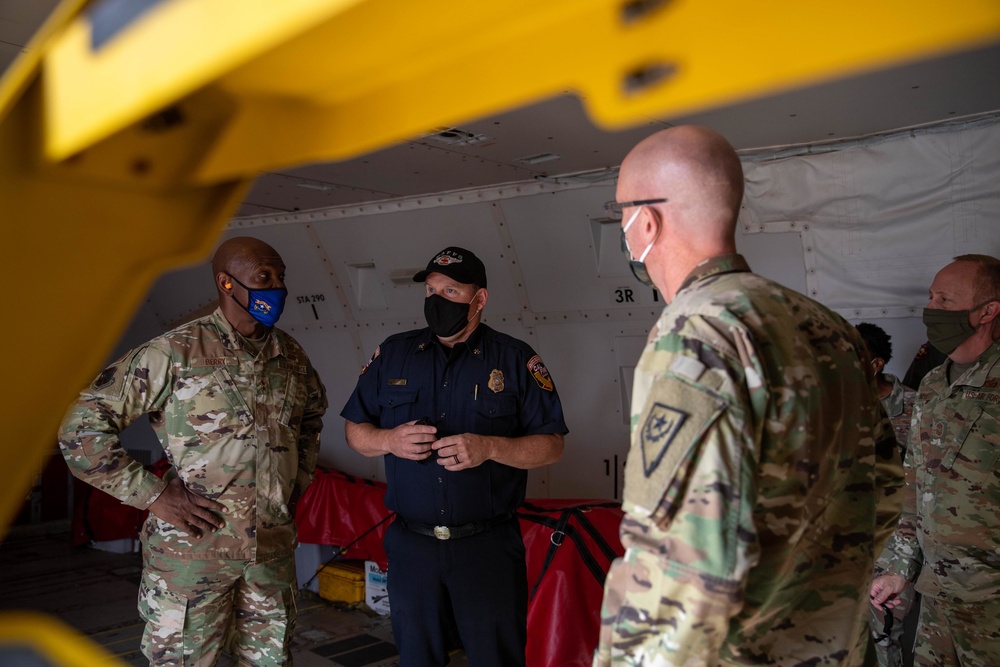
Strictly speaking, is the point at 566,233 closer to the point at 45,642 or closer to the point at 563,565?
the point at 563,565

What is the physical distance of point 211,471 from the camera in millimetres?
3170

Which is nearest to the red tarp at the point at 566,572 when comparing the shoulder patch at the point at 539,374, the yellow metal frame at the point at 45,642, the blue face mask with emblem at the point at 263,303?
the shoulder patch at the point at 539,374

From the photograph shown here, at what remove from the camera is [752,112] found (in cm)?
348

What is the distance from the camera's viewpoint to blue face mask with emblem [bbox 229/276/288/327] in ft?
10.8

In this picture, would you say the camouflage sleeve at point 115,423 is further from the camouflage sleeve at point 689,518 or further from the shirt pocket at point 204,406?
the camouflage sleeve at point 689,518

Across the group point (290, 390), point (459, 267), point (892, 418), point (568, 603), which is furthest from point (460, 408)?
point (892, 418)

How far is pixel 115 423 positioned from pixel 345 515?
2960mm

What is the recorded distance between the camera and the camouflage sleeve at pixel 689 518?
Result: 1414mm

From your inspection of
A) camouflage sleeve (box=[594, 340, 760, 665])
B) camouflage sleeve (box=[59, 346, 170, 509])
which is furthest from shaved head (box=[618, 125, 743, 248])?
camouflage sleeve (box=[59, 346, 170, 509])

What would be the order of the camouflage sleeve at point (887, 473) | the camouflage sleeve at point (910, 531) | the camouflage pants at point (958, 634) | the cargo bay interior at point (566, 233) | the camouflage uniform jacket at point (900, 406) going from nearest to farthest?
the camouflage sleeve at point (887, 473) < the camouflage pants at point (958, 634) < the camouflage sleeve at point (910, 531) < the cargo bay interior at point (566, 233) < the camouflage uniform jacket at point (900, 406)

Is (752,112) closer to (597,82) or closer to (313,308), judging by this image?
(597,82)

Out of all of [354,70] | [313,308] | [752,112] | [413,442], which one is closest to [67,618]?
[313,308]

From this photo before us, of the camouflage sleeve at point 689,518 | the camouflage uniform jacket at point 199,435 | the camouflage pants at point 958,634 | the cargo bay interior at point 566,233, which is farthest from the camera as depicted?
the cargo bay interior at point 566,233

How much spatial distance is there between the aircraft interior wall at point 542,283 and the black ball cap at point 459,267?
5.26 ft
